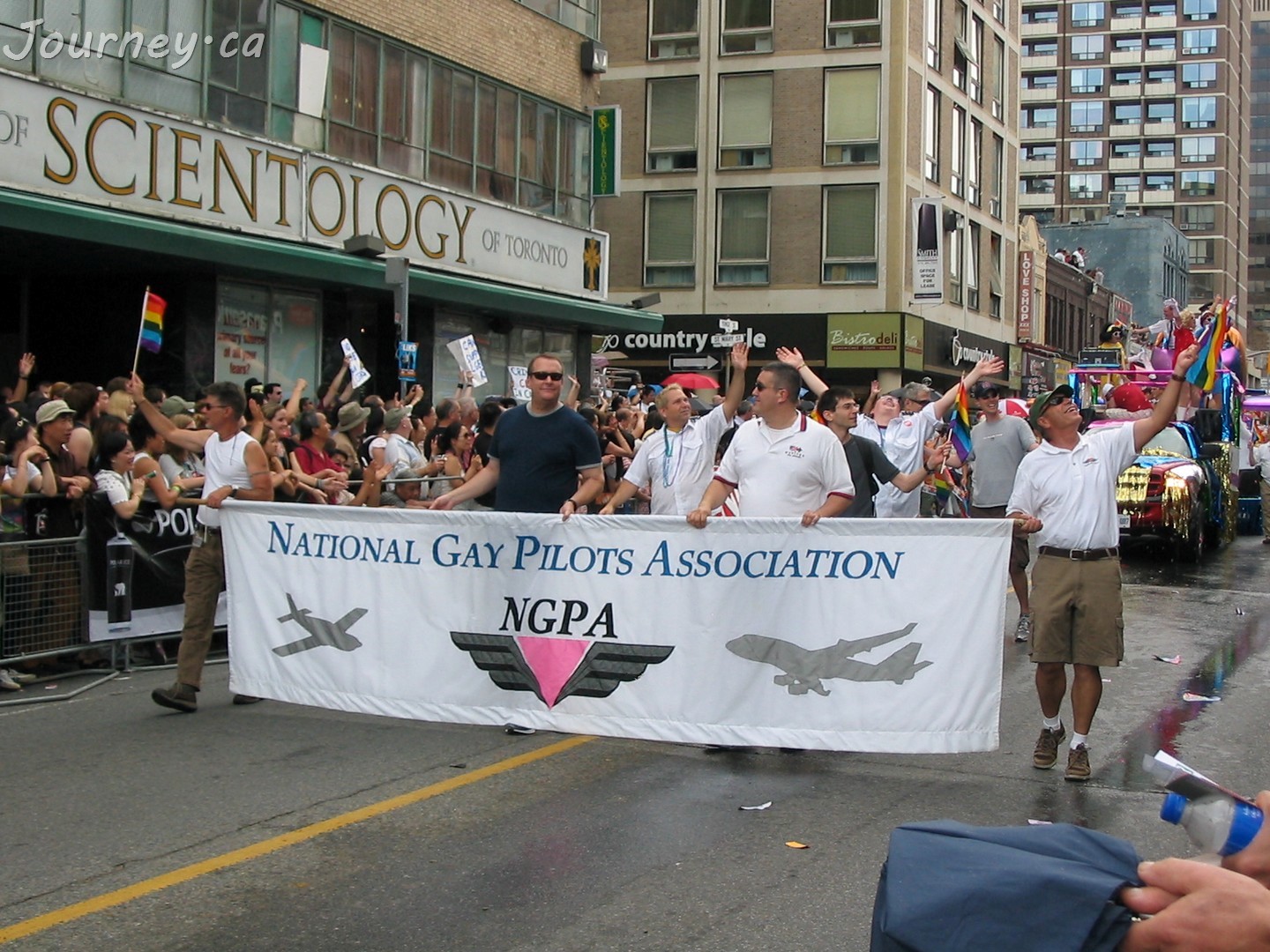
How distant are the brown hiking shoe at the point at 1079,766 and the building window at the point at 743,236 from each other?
119 feet

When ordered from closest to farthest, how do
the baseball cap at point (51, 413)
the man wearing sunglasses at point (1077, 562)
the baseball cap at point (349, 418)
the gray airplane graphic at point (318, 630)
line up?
1. the man wearing sunglasses at point (1077, 562)
2. the gray airplane graphic at point (318, 630)
3. the baseball cap at point (51, 413)
4. the baseball cap at point (349, 418)

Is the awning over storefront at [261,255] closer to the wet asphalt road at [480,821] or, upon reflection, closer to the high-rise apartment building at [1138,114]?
the wet asphalt road at [480,821]

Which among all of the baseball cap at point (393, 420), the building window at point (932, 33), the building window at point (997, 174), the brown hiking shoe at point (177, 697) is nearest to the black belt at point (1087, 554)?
the brown hiking shoe at point (177, 697)

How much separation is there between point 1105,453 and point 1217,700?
2824mm

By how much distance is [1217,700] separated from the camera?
9078 millimetres

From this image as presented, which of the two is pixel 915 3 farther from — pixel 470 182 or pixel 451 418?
pixel 451 418

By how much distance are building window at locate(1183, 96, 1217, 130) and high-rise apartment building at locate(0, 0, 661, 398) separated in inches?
3473

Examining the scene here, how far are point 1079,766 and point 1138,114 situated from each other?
107411mm

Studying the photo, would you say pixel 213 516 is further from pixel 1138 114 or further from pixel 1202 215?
pixel 1202 215

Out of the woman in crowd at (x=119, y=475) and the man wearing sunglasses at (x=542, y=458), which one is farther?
the woman in crowd at (x=119, y=475)

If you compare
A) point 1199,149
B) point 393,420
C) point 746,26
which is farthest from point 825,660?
point 1199,149

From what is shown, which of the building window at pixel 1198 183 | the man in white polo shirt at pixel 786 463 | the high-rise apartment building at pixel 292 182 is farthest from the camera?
the building window at pixel 1198 183

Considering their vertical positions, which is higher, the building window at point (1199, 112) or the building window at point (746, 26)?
the building window at point (1199, 112)
